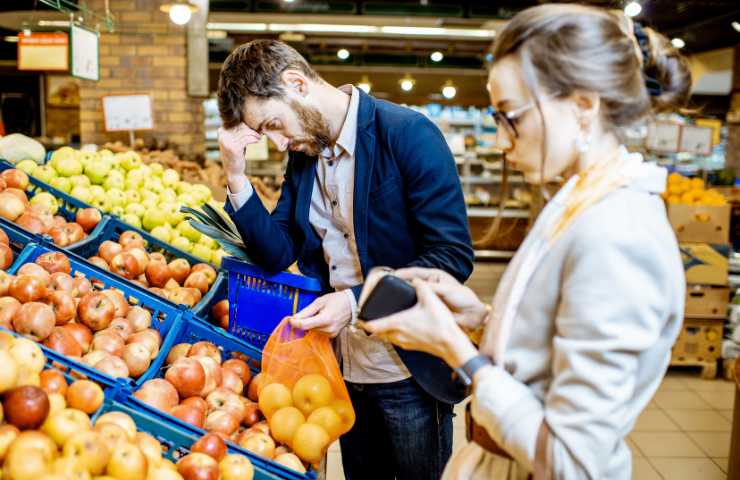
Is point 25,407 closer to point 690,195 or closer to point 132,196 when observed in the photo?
point 132,196

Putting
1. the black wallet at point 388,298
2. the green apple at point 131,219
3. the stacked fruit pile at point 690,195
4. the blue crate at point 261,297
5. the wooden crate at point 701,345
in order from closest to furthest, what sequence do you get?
1. the black wallet at point 388,298
2. the blue crate at point 261,297
3. the green apple at point 131,219
4. the wooden crate at point 701,345
5. the stacked fruit pile at point 690,195

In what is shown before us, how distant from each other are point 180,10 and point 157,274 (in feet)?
12.8

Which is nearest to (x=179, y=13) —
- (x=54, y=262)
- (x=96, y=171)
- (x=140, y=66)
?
(x=140, y=66)

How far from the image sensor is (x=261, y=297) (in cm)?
200

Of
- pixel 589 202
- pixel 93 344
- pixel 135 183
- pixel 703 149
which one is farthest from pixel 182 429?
pixel 703 149

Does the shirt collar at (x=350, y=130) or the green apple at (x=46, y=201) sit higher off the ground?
the shirt collar at (x=350, y=130)

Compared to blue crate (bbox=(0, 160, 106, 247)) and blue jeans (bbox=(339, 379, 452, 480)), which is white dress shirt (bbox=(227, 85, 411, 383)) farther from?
blue crate (bbox=(0, 160, 106, 247))

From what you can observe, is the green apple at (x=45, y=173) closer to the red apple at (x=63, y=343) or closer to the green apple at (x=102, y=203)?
the green apple at (x=102, y=203)

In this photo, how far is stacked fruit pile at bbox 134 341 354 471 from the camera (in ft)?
5.50

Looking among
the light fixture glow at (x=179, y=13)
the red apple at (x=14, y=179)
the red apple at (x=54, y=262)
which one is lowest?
the red apple at (x=54, y=262)

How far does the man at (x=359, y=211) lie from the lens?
1746mm

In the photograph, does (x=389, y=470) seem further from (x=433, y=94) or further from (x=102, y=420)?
(x=433, y=94)

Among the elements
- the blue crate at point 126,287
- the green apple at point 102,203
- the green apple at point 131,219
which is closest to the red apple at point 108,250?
the blue crate at point 126,287

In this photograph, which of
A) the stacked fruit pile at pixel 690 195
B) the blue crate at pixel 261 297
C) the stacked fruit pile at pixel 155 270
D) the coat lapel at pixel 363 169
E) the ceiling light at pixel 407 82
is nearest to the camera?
the coat lapel at pixel 363 169
